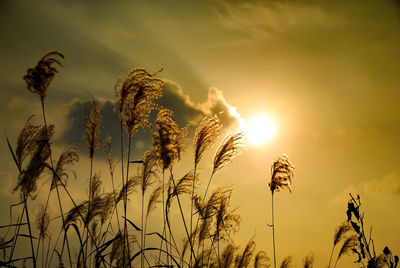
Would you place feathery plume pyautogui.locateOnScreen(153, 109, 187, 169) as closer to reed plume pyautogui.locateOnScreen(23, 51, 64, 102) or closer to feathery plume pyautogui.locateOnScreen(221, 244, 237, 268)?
reed plume pyautogui.locateOnScreen(23, 51, 64, 102)

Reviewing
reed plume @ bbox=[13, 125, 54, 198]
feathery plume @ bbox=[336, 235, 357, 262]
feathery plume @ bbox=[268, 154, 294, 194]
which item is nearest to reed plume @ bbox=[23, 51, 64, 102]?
reed plume @ bbox=[13, 125, 54, 198]

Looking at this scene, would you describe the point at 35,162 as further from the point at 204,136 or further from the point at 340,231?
the point at 340,231

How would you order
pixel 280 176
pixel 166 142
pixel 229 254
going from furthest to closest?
pixel 229 254 → pixel 280 176 → pixel 166 142

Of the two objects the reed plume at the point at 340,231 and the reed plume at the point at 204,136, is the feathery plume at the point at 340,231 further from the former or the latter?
the reed plume at the point at 204,136

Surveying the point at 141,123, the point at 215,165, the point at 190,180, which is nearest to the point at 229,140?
the point at 215,165

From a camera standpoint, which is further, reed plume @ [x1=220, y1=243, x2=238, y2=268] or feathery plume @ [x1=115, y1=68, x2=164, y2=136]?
reed plume @ [x1=220, y1=243, x2=238, y2=268]

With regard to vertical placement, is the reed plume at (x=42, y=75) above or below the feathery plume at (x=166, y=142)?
above

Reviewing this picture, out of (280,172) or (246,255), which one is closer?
(280,172)

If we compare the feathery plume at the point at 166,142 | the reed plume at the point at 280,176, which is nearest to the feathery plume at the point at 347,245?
the reed plume at the point at 280,176

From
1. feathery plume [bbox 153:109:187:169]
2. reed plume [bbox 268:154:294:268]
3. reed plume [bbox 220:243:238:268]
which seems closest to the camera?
feathery plume [bbox 153:109:187:169]

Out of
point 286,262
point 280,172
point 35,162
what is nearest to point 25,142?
point 35,162

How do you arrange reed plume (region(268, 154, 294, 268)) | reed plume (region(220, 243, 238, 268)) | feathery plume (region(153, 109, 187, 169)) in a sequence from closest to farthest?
feathery plume (region(153, 109, 187, 169)), reed plume (region(268, 154, 294, 268)), reed plume (region(220, 243, 238, 268))

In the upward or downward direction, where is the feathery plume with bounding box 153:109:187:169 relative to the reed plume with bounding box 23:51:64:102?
downward

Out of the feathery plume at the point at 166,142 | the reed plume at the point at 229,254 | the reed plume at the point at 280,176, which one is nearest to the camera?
the feathery plume at the point at 166,142
